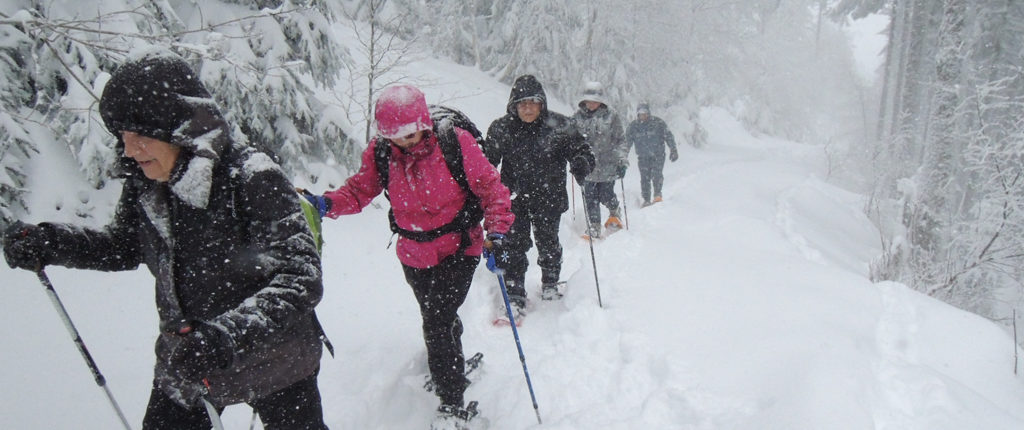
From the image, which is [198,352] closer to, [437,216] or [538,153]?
[437,216]

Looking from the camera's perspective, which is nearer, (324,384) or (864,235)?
(324,384)

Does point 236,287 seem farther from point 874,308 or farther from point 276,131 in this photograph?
point 276,131

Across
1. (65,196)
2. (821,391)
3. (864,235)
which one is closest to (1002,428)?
(821,391)

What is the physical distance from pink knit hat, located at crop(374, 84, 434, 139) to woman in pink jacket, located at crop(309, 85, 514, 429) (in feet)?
0.07

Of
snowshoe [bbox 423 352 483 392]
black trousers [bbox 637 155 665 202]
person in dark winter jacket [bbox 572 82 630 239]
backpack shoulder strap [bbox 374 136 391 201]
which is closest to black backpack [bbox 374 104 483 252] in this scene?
backpack shoulder strap [bbox 374 136 391 201]

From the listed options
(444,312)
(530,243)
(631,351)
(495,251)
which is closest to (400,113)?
(495,251)

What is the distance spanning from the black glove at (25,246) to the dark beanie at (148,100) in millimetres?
628

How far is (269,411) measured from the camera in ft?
6.89

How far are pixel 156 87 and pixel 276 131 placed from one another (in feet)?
20.2

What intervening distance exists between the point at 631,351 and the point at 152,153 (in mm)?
3428

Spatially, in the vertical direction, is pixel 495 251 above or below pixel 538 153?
below

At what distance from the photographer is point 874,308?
13.8ft

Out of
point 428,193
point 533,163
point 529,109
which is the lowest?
point 533,163

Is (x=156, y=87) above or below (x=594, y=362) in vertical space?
above
